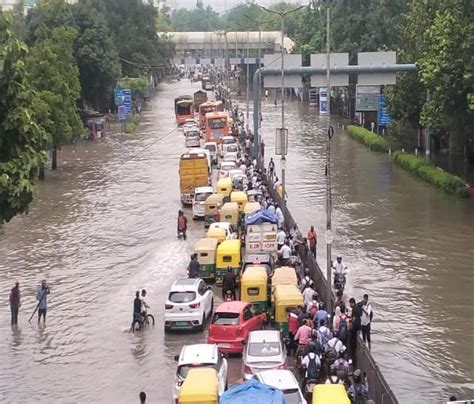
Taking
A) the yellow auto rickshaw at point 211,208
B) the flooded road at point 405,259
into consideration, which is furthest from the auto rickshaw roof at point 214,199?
the flooded road at point 405,259

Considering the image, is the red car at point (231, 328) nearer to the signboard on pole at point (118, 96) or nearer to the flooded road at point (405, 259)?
the flooded road at point (405, 259)

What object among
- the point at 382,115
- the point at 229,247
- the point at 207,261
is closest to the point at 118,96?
the point at 382,115

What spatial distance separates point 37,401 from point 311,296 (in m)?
7.33

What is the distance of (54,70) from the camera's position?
52250mm

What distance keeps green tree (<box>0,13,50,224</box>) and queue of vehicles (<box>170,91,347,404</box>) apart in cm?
466

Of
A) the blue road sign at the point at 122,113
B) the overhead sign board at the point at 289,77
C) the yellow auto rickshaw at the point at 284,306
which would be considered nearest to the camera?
the yellow auto rickshaw at the point at 284,306

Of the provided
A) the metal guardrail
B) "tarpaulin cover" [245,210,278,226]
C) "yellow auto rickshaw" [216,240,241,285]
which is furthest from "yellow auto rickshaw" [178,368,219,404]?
"tarpaulin cover" [245,210,278,226]

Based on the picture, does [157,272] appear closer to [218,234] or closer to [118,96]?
[218,234]

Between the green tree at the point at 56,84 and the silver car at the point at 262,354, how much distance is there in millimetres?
31089

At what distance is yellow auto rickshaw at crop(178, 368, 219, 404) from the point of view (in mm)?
15602

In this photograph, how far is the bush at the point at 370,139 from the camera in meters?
60.9

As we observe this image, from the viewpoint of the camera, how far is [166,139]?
2884 inches

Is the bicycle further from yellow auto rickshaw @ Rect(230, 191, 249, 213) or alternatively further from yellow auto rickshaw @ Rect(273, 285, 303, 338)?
yellow auto rickshaw @ Rect(230, 191, 249, 213)

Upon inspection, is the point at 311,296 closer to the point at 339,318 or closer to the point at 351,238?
the point at 339,318
